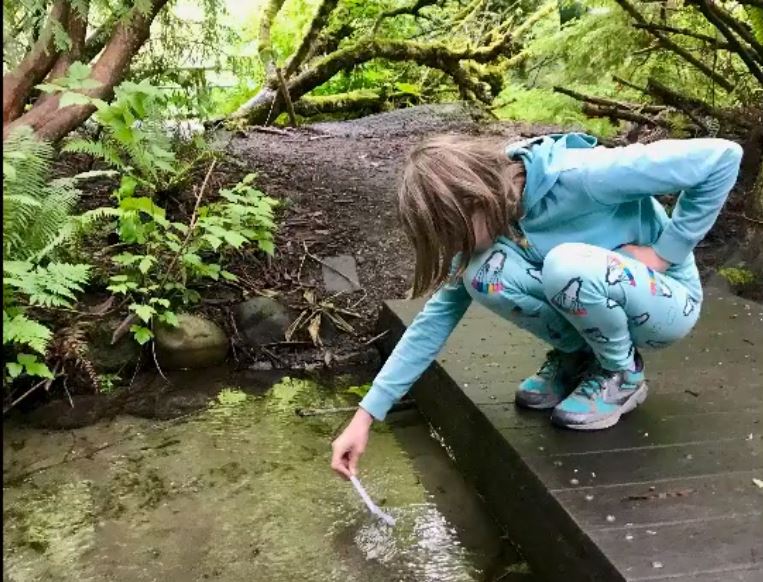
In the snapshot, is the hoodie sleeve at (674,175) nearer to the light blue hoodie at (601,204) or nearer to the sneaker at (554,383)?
the light blue hoodie at (601,204)

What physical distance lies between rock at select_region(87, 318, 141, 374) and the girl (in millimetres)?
1828

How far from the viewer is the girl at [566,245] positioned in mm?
1999

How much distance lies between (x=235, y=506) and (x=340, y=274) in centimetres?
199

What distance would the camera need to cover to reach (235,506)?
2.56m

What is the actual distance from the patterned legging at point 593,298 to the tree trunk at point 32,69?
250 centimetres

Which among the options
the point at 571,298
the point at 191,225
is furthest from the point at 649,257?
the point at 191,225

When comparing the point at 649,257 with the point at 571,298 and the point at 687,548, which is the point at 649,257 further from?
the point at 687,548

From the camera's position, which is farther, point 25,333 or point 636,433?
point 25,333

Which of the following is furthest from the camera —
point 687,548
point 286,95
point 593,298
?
point 286,95

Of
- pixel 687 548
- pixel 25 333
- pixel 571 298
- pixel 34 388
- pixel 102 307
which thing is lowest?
pixel 34 388

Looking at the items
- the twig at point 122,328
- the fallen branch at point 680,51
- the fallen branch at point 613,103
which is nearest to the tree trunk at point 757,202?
the fallen branch at point 680,51

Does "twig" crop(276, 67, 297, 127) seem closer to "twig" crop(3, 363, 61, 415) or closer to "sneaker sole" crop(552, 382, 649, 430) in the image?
"twig" crop(3, 363, 61, 415)

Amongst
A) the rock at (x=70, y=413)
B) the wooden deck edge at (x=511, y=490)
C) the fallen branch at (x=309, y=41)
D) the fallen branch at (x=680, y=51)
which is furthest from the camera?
the fallen branch at (x=309, y=41)

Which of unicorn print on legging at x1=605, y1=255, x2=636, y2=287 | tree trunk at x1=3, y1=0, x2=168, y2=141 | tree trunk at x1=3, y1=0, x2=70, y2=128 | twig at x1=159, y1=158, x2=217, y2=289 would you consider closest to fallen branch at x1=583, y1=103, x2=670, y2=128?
twig at x1=159, y1=158, x2=217, y2=289
